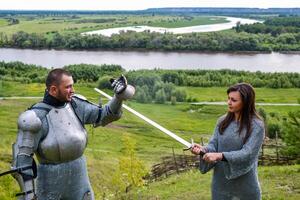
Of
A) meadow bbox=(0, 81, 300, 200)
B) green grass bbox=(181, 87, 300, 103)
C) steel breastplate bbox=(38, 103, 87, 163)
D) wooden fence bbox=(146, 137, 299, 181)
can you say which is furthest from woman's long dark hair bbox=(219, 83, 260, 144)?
green grass bbox=(181, 87, 300, 103)

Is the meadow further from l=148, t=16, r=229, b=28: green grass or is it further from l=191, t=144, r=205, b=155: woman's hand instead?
l=148, t=16, r=229, b=28: green grass

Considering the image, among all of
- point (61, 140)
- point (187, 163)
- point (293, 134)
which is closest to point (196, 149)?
point (61, 140)

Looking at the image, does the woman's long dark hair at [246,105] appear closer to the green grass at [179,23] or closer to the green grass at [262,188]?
the green grass at [262,188]

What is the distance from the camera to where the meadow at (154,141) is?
9.52m

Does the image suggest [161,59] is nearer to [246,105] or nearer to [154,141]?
[154,141]

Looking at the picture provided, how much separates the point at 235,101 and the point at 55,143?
1303 millimetres

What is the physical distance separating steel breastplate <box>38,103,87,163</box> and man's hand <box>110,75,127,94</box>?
1.24 ft

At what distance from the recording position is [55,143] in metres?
3.69

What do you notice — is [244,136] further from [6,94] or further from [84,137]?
[6,94]

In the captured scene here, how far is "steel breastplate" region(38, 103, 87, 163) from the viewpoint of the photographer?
3.70 meters

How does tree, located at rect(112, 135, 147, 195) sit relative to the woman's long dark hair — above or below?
below

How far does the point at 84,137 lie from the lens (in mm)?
3852

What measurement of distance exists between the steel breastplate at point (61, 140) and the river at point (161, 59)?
5733cm

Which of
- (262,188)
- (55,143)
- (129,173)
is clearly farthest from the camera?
(129,173)
